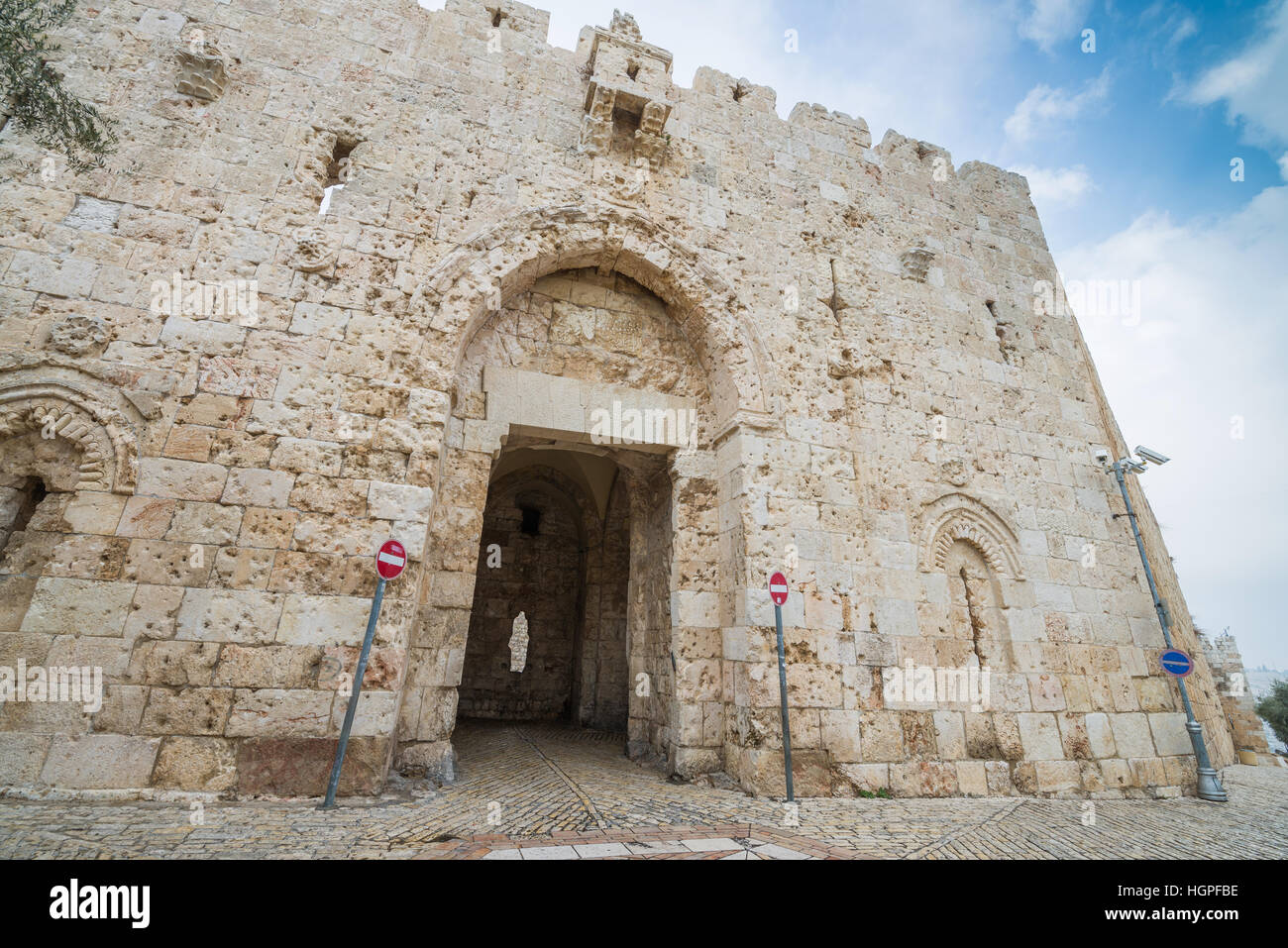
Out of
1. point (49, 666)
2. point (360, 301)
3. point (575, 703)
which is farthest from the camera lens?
point (575, 703)

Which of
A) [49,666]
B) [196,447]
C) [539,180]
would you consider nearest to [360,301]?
[196,447]

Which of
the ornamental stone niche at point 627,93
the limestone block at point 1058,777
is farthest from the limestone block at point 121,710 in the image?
the limestone block at point 1058,777

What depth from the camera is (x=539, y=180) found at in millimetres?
5980

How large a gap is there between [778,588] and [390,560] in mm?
3294

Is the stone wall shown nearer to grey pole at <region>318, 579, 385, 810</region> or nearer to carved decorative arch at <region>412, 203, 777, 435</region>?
carved decorative arch at <region>412, 203, 777, 435</region>

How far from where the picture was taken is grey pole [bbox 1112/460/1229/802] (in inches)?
232

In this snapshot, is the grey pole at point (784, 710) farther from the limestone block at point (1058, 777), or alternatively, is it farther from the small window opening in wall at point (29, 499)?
the small window opening in wall at point (29, 499)

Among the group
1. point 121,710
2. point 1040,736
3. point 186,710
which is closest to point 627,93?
point 186,710

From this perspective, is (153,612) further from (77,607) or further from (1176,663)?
(1176,663)

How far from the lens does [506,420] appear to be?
5.54m

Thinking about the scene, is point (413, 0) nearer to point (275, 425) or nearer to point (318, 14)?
point (318, 14)

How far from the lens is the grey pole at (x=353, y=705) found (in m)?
3.71

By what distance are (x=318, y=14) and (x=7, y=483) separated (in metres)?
5.49

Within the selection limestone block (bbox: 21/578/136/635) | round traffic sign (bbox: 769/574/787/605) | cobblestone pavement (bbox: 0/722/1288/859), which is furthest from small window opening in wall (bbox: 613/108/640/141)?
cobblestone pavement (bbox: 0/722/1288/859)
